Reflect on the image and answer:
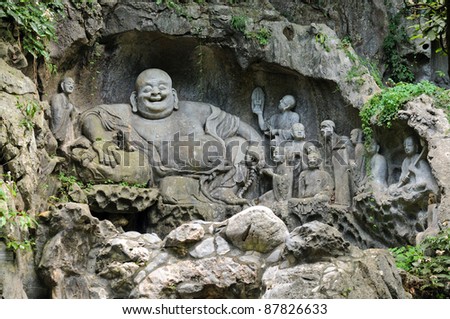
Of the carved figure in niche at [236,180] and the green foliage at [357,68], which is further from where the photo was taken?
the green foliage at [357,68]

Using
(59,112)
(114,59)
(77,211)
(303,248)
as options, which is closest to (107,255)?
(77,211)

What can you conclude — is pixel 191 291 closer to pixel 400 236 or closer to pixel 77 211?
pixel 77 211

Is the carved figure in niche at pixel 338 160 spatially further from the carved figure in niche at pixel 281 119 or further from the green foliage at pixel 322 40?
the green foliage at pixel 322 40

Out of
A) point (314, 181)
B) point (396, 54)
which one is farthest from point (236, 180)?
point (396, 54)

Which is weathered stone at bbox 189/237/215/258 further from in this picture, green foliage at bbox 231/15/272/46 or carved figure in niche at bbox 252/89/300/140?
green foliage at bbox 231/15/272/46

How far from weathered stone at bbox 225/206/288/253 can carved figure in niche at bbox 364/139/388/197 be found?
3598 mm

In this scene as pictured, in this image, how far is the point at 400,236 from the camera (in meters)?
13.6

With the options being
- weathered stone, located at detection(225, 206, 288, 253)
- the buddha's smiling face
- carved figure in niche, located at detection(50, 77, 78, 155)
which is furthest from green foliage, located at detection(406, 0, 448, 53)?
carved figure in niche, located at detection(50, 77, 78, 155)

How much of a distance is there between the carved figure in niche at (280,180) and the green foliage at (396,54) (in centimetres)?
289

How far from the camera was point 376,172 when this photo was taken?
14305mm

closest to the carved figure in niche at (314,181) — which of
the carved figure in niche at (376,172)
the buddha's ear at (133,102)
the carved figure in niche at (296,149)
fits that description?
the carved figure in niche at (296,149)

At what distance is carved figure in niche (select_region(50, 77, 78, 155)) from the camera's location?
14359 mm

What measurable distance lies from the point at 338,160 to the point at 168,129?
2.81 meters

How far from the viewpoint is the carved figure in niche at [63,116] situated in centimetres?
1436
